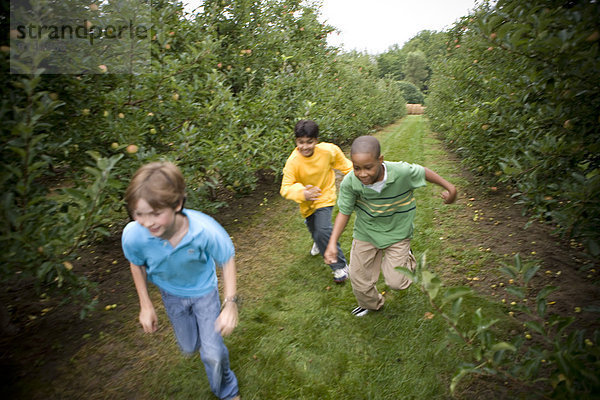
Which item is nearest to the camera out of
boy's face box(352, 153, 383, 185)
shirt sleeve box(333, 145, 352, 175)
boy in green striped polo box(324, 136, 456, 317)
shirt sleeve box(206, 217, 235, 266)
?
shirt sleeve box(206, 217, 235, 266)

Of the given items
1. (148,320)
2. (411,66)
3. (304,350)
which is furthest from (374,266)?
(411,66)

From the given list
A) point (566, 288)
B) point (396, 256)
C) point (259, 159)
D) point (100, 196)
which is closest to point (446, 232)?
point (566, 288)

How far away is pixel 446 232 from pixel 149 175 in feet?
14.6

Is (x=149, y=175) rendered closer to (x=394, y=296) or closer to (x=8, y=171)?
(x=8, y=171)

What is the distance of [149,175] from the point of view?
173 cm

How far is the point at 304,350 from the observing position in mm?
2889

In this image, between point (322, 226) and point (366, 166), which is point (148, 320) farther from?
point (322, 226)

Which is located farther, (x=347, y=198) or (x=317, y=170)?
(x=317, y=170)

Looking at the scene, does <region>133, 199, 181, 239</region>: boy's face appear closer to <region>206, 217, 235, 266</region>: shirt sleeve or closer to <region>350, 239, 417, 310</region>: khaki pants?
<region>206, 217, 235, 266</region>: shirt sleeve

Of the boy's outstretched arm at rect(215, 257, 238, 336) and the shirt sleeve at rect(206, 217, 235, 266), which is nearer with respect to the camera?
the boy's outstretched arm at rect(215, 257, 238, 336)

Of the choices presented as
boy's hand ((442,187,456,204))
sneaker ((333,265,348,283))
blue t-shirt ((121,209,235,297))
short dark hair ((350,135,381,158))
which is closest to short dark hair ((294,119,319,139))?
short dark hair ((350,135,381,158))

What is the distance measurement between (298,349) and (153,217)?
1929 millimetres

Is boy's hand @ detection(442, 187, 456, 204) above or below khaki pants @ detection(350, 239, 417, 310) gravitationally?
above

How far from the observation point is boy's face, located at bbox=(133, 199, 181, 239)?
1.68 m
